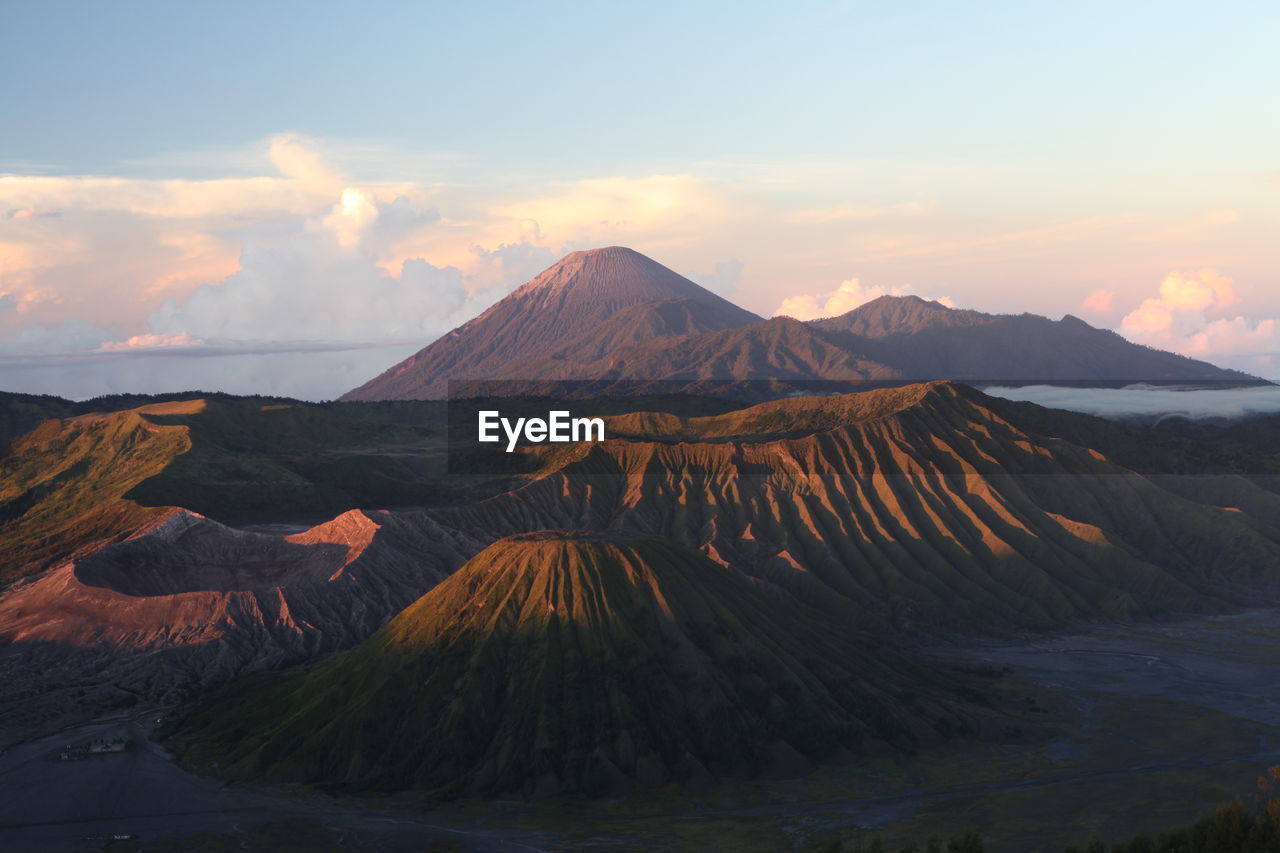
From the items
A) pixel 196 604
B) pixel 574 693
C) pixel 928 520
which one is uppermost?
pixel 928 520

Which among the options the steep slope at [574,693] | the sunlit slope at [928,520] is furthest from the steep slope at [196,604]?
the sunlit slope at [928,520]

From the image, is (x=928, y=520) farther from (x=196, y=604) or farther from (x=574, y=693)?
(x=196, y=604)

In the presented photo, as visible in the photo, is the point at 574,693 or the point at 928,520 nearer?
the point at 574,693

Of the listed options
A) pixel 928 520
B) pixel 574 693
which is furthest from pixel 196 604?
pixel 928 520

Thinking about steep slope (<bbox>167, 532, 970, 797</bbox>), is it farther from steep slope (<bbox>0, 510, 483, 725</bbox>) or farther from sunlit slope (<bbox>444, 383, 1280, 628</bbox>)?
sunlit slope (<bbox>444, 383, 1280, 628</bbox>)

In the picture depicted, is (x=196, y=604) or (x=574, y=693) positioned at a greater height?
(x=196, y=604)

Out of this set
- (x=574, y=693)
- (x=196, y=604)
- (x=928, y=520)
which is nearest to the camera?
(x=574, y=693)

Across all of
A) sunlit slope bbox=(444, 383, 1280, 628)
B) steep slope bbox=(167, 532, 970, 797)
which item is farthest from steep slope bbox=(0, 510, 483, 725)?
sunlit slope bbox=(444, 383, 1280, 628)
